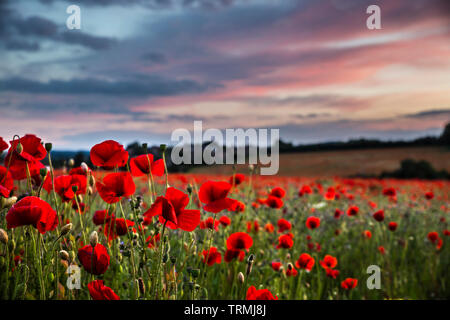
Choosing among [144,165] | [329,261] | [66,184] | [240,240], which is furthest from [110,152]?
[329,261]

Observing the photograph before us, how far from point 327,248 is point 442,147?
10230mm

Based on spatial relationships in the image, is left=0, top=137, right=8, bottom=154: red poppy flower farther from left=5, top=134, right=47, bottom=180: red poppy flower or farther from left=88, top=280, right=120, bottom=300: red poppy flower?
left=88, top=280, right=120, bottom=300: red poppy flower

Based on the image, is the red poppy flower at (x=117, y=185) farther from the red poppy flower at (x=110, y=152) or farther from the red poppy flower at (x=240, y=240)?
the red poppy flower at (x=240, y=240)

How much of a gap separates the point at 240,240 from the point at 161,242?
391 mm

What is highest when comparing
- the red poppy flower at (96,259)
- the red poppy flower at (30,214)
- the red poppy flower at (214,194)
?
the red poppy flower at (214,194)

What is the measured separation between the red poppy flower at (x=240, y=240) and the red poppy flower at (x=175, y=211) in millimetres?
385

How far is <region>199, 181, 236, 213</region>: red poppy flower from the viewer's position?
99cm

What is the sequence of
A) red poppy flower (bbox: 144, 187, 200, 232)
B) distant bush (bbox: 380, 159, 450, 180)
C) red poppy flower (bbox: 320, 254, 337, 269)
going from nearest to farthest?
red poppy flower (bbox: 144, 187, 200, 232) < red poppy flower (bbox: 320, 254, 337, 269) < distant bush (bbox: 380, 159, 450, 180)

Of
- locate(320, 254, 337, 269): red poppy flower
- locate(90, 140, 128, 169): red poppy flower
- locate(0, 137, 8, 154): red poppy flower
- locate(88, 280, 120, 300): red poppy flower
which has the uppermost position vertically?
locate(0, 137, 8, 154): red poppy flower

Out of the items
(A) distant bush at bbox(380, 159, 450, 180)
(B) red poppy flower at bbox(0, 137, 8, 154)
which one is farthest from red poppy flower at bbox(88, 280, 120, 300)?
(A) distant bush at bbox(380, 159, 450, 180)

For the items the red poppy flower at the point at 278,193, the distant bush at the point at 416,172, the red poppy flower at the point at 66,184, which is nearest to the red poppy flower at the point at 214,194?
the red poppy flower at the point at 66,184

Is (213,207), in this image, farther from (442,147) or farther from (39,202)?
(442,147)

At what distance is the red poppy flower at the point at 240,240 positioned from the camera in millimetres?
1315
